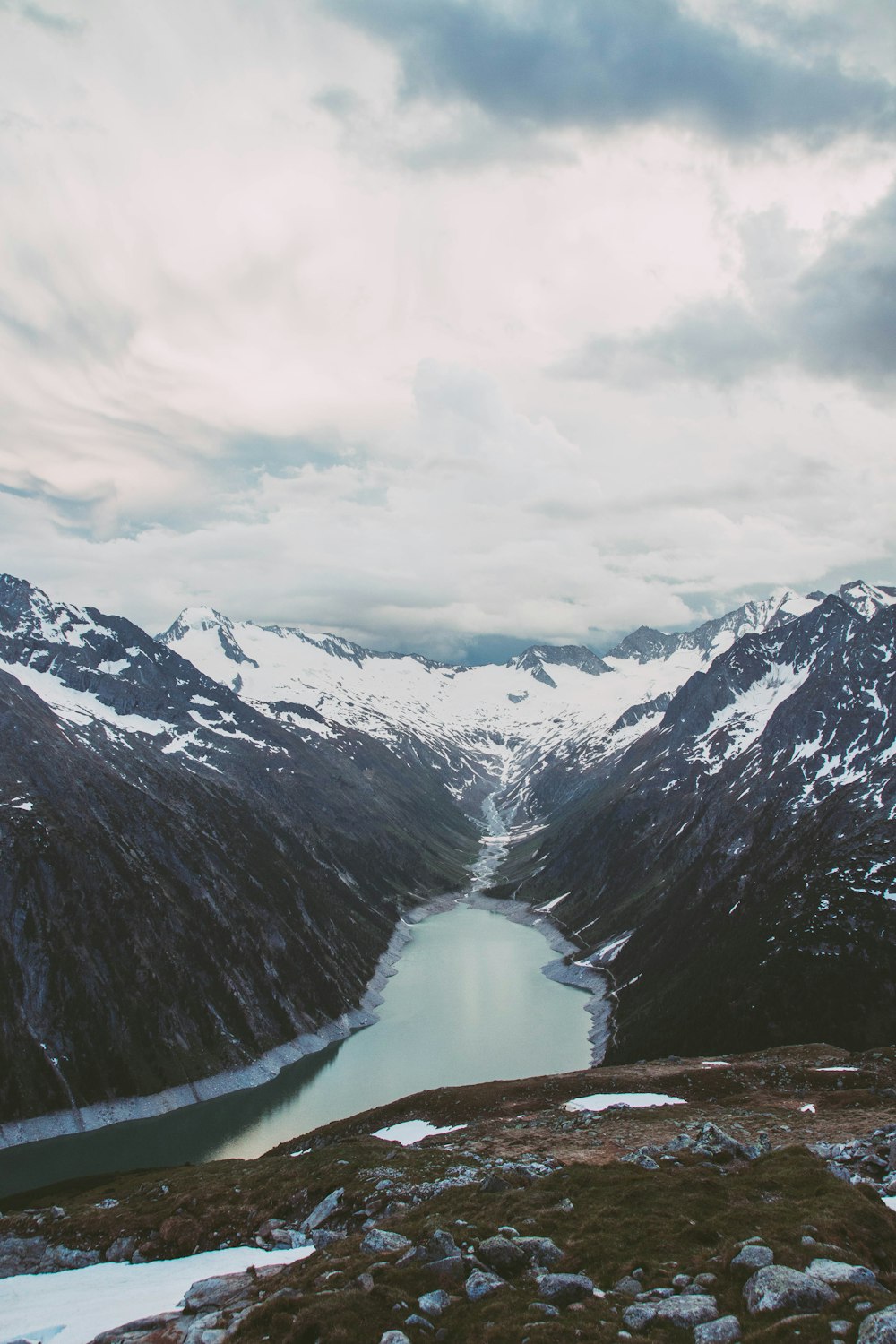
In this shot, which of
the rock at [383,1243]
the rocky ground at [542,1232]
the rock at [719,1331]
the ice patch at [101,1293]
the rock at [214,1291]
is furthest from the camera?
the ice patch at [101,1293]

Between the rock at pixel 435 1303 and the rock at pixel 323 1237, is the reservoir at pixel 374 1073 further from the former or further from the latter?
the rock at pixel 435 1303

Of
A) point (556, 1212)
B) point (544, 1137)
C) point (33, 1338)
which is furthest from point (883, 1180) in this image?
point (33, 1338)

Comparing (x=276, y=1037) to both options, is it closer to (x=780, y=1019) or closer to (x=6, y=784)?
(x=6, y=784)

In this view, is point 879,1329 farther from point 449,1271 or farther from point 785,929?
point 785,929

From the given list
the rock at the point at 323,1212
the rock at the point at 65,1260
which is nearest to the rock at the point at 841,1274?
the rock at the point at 323,1212

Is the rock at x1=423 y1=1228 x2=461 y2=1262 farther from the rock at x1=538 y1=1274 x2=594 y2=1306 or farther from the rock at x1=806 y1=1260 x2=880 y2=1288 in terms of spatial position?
the rock at x1=806 y1=1260 x2=880 y2=1288
